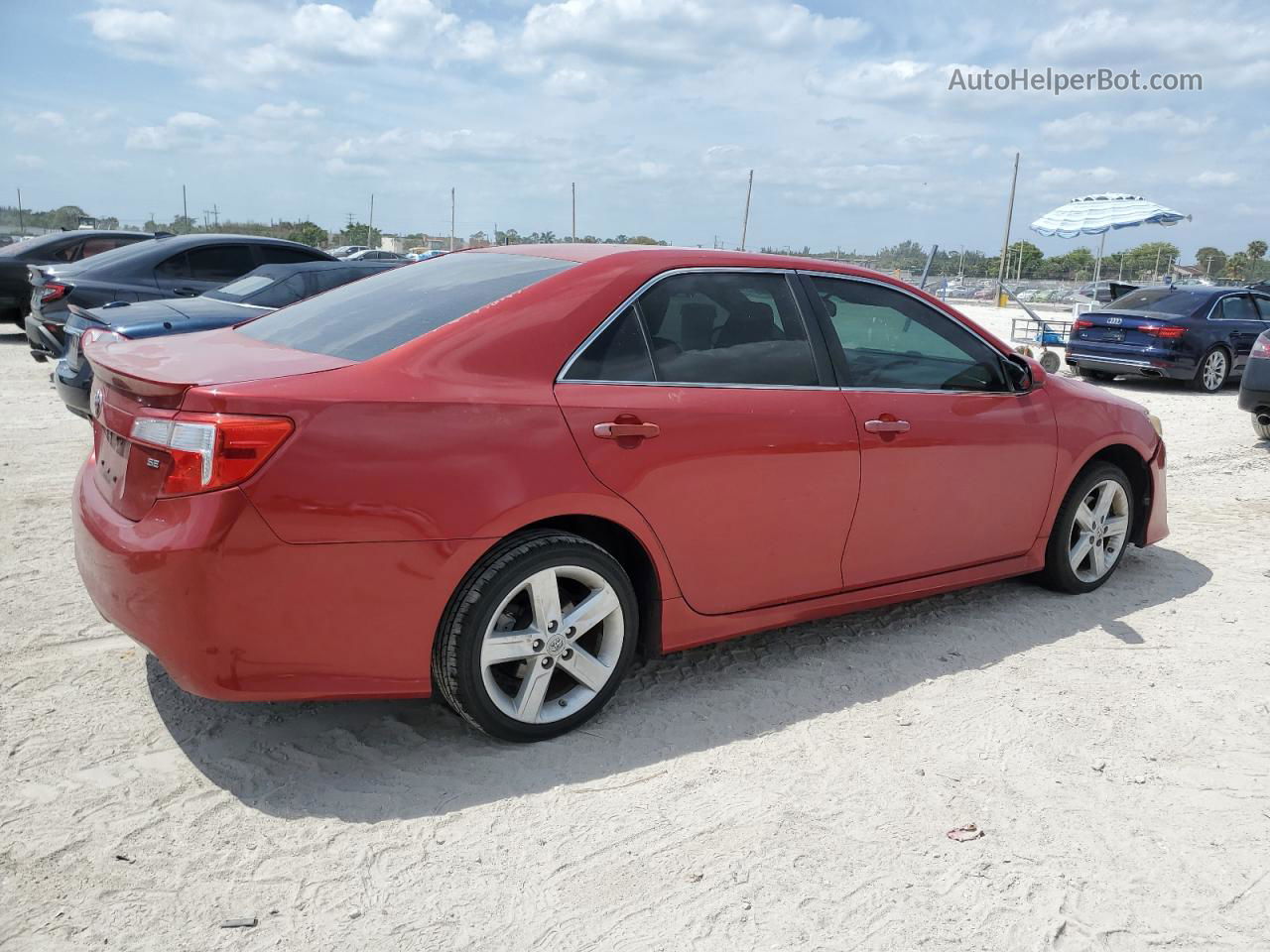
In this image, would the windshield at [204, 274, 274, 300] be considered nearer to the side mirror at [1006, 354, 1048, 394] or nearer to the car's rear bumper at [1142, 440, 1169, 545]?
the side mirror at [1006, 354, 1048, 394]

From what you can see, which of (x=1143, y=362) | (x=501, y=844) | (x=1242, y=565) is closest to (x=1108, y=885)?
(x=501, y=844)

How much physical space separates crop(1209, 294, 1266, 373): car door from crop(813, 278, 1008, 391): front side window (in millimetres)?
11523

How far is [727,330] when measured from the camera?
376cm

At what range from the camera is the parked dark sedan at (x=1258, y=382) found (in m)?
9.20

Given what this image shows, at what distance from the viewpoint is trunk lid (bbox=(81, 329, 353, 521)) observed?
2887 millimetres

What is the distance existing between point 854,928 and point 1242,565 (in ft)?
14.2

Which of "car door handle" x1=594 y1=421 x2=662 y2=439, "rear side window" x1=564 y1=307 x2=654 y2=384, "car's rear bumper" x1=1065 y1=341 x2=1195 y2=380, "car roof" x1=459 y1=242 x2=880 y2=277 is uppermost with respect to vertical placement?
"car roof" x1=459 y1=242 x2=880 y2=277

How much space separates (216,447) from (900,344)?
2.71 metres

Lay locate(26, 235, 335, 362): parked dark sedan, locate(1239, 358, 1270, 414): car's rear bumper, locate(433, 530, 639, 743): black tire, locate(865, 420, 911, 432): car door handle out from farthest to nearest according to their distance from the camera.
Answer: locate(26, 235, 335, 362): parked dark sedan, locate(1239, 358, 1270, 414): car's rear bumper, locate(865, 420, 911, 432): car door handle, locate(433, 530, 639, 743): black tire

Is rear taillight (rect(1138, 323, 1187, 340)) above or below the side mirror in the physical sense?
below

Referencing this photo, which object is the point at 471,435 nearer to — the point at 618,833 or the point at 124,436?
the point at 124,436

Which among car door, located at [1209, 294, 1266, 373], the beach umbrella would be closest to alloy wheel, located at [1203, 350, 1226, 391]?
car door, located at [1209, 294, 1266, 373]

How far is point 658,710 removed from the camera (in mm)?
3678

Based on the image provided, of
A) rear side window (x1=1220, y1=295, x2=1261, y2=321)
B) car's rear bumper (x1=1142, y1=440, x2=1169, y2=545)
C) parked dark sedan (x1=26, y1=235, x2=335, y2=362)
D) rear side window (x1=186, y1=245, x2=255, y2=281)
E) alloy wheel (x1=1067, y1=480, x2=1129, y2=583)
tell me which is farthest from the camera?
rear side window (x1=1220, y1=295, x2=1261, y2=321)
